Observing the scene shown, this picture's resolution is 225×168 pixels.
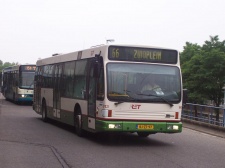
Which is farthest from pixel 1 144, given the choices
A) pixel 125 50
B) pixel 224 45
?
pixel 224 45

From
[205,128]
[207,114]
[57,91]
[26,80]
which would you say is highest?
[26,80]

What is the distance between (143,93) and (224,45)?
40603 millimetres

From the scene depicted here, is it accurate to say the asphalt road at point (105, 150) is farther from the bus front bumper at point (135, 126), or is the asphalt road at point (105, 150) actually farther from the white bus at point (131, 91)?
the white bus at point (131, 91)

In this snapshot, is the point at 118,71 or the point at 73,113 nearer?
the point at 118,71

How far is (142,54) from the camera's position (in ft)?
41.6

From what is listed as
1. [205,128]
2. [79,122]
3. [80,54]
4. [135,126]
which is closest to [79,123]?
[79,122]

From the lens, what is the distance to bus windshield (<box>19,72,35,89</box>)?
32.5 metres

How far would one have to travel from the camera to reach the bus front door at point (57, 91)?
681 inches

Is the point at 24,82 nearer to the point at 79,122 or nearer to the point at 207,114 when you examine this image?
the point at 207,114

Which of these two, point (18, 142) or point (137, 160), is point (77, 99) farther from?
point (137, 160)

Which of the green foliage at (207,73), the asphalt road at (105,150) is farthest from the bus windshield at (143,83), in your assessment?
the green foliage at (207,73)

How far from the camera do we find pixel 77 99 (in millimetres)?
14578

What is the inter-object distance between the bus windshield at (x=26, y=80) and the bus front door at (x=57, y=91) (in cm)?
1480

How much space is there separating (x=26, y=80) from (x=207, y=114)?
55.3 feet
